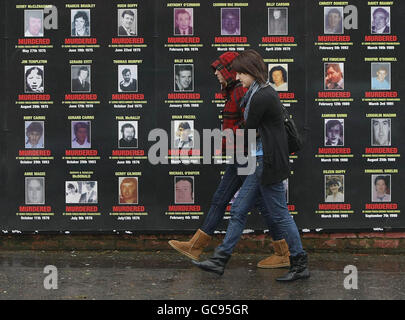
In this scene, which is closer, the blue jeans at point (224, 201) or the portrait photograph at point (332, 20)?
the blue jeans at point (224, 201)

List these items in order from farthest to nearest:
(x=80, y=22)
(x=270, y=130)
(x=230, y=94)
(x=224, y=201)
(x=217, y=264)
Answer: (x=80, y=22)
(x=224, y=201)
(x=230, y=94)
(x=217, y=264)
(x=270, y=130)

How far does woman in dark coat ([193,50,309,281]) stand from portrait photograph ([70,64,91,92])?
6.29 ft

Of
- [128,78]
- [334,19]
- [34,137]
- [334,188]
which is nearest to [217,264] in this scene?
[334,188]

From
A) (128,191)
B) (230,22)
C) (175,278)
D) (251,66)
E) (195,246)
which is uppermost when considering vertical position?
(230,22)

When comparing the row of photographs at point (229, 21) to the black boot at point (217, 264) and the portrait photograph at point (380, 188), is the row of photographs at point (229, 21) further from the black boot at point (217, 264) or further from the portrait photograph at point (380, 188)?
the black boot at point (217, 264)

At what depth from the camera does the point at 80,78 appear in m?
7.68

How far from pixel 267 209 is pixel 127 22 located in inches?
105

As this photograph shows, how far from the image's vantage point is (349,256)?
Result: 759cm

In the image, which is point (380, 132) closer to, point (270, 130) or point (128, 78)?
point (270, 130)

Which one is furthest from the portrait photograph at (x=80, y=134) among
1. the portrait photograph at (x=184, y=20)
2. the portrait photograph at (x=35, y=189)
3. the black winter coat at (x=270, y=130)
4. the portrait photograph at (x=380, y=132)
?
the portrait photograph at (x=380, y=132)

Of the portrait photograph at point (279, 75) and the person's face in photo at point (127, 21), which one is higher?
the person's face in photo at point (127, 21)

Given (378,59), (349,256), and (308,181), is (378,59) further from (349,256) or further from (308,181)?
(349,256)

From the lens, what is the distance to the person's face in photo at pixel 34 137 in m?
7.71

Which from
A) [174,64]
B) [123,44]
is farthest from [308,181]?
[123,44]
